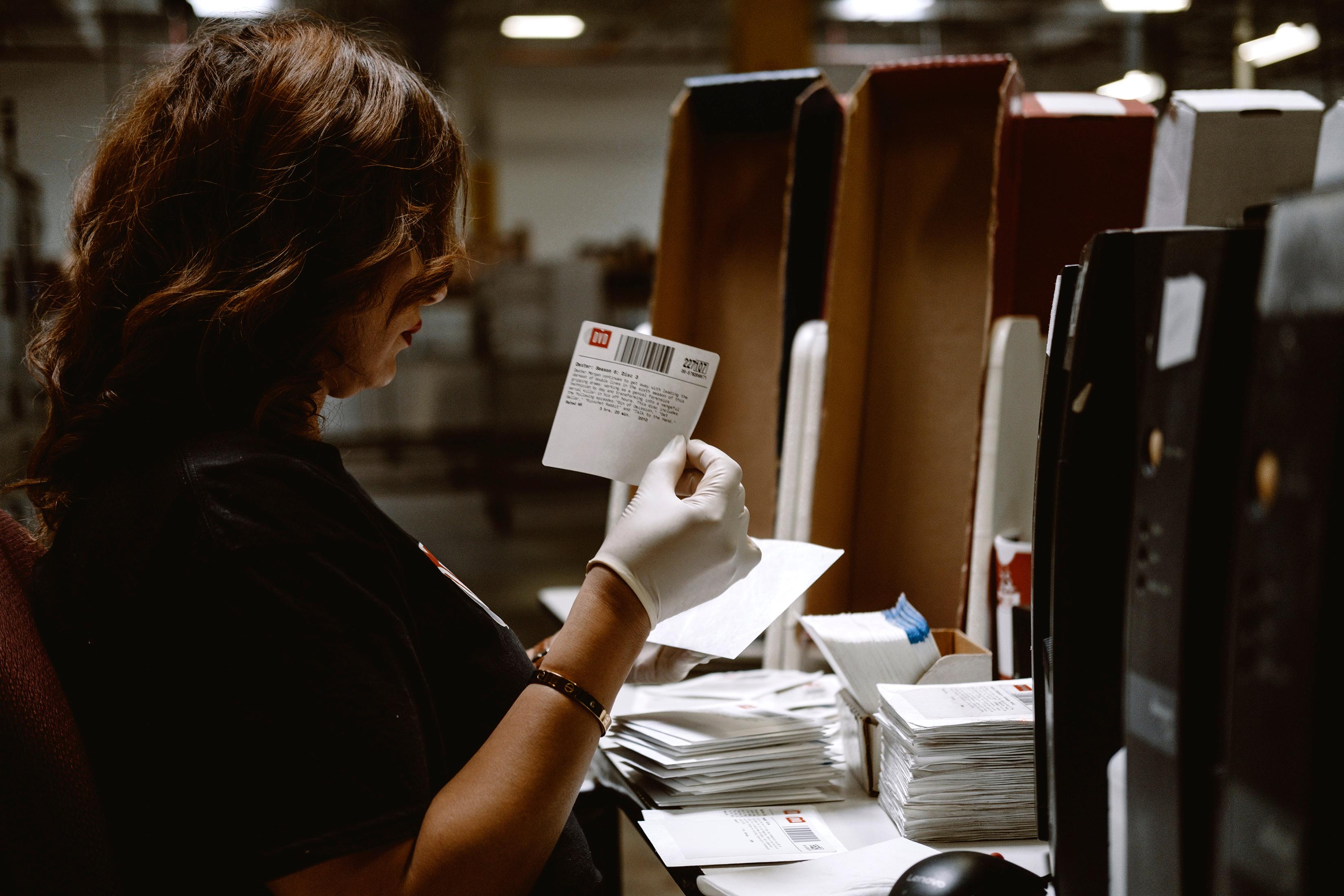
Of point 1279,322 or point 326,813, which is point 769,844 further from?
Answer: point 1279,322

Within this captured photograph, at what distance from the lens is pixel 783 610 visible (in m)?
1.13

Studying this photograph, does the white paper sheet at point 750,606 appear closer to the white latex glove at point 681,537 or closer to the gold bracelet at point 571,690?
the white latex glove at point 681,537

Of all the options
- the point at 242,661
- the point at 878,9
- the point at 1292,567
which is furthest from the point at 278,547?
the point at 878,9

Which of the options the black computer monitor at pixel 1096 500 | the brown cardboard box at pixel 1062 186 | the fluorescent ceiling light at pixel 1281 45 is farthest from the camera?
the fluorescent ceiling light at pixel 1281 45

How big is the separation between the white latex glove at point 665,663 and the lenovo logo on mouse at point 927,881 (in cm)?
48

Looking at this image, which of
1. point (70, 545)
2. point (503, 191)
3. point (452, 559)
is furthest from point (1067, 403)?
point (503, 191)

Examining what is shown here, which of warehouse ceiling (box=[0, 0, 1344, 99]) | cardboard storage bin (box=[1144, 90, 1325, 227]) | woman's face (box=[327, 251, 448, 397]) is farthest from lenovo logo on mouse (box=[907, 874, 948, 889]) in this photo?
warehouse ceiling (box=[0, 0, 1344, 99])

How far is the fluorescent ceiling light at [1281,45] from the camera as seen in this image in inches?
274

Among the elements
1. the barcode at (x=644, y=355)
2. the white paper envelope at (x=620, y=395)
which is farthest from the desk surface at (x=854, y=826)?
the barcode at (x=644, y=355)

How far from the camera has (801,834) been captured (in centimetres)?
101

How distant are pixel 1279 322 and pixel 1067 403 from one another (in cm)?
23

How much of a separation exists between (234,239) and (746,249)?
47.6 inches

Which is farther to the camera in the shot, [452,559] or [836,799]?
[452,559]

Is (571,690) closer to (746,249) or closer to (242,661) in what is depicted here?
(242,661)
